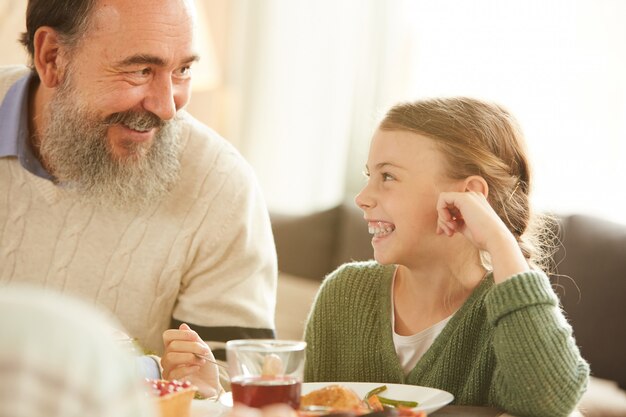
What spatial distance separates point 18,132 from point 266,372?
1488 mm

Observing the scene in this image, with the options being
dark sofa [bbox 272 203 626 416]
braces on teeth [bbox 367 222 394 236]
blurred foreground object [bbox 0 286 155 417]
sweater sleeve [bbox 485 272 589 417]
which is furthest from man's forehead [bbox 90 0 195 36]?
blurred foreground object [bbox 0 286 155 417]

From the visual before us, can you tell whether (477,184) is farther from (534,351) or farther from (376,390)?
(376,390)

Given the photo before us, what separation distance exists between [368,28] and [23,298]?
14.0ft

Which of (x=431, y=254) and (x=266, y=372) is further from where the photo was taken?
(x=431, y=254)

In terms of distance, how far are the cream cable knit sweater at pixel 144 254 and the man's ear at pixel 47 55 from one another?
0.81ft

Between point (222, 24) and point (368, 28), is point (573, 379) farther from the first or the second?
point (222, 24)

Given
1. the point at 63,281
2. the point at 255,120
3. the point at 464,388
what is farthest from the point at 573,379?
the point at 255,120

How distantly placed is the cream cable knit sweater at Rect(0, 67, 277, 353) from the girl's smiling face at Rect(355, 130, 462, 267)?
51 centimetres

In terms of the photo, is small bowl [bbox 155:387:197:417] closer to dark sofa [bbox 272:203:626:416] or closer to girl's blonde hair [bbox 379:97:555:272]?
girl's blonde hair [bbox 379:97:555:272]

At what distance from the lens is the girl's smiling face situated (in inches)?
79.4

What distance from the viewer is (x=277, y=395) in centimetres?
118

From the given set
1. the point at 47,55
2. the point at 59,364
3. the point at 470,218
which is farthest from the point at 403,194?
the point at 59,364

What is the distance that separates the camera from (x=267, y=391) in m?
1.18

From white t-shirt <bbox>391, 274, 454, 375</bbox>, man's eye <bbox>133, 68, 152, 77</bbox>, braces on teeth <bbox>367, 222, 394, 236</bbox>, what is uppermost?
man's eye <bbox>133, 68, 152, 77</bbox>
